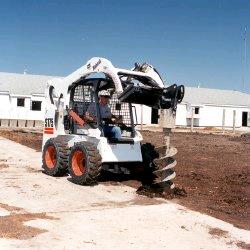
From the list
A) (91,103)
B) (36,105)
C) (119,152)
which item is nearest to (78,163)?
(119,152)

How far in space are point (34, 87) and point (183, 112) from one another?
16.0 metres

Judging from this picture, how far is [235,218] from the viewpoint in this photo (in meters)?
8.73

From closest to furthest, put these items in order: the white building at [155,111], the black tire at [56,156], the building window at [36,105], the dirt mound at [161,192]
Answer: the dirt mound at [161,192]
the black tire at [56,156]
the white building at [155,111]
the building window at [36,105]

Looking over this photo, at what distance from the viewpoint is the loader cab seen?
38.2ft

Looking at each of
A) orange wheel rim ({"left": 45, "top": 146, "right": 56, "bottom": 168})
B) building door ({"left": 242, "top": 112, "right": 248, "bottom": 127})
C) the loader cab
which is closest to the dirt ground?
the loader cab

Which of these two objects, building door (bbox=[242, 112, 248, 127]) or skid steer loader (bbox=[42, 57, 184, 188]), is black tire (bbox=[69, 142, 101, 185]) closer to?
skid steer loader (bbox=[42, 57, 184, 188])

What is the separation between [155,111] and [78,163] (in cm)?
3708

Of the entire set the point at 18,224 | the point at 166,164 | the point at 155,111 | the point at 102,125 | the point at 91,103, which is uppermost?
the point at 155,111

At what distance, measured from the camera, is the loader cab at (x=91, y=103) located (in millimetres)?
11656

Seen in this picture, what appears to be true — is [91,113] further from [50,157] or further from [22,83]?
[22,83]

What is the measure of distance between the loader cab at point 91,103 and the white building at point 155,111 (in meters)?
22.5

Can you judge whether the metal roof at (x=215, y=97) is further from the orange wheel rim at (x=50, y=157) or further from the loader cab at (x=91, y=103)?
the orange wheel rim at (x=50, y=157)

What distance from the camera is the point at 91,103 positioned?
11.7 m

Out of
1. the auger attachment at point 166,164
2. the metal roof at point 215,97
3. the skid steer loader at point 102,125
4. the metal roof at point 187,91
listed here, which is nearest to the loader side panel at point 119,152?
the skid steer loader at point 102,125
